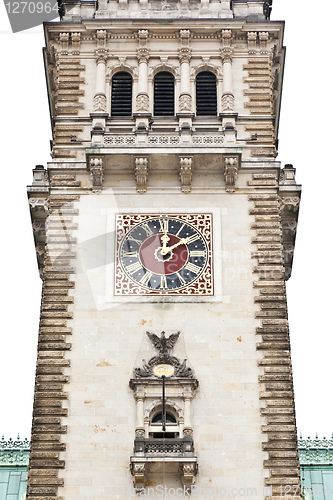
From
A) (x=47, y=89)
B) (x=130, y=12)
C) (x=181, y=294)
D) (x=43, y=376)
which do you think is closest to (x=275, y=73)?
(x=130, y=12)

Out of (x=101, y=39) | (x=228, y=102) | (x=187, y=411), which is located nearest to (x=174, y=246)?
(x=187, y=411)

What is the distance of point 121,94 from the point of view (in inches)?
1407

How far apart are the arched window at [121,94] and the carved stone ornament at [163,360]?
8.77 m

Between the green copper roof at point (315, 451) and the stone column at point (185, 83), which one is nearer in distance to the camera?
the stone column at point (185, 83)

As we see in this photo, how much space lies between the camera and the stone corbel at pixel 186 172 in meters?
33.1

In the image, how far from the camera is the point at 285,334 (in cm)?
3011

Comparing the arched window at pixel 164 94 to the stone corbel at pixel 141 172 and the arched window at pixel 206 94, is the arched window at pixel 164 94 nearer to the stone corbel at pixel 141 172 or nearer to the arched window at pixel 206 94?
the arched window at pixel 206 94

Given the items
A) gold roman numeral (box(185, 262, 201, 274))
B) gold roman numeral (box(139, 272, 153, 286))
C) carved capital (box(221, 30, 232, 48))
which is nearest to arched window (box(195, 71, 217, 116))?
carved capital (box(221, 30, 232, 48))

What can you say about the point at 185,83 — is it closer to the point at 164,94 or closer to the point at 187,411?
the point at 164,94

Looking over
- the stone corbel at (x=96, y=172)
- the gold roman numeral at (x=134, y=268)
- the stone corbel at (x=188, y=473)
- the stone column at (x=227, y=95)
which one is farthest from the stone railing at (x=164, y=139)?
the stone corbel at (x=188, y=473)

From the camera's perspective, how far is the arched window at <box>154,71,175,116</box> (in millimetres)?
35344

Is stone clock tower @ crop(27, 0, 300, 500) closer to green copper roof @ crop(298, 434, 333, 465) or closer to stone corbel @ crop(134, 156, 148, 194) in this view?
stone corbel @ crop(134, 156, 148, 194)

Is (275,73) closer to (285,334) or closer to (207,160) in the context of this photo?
(207,160)

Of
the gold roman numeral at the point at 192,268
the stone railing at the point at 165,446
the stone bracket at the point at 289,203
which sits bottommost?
the stone railing at the point at 165,446
